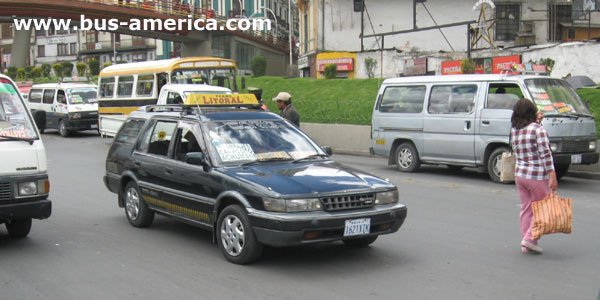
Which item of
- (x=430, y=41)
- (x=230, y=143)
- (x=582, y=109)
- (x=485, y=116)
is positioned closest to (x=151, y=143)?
(x=230, y=143)

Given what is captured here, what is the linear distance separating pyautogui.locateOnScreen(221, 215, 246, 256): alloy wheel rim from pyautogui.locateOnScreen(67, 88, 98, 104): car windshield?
23146 millimetres

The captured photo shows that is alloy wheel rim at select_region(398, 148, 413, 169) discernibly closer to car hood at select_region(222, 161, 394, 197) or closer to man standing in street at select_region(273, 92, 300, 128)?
man standing in street at select_region(273, 92, 300, 128)

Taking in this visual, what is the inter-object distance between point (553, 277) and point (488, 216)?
3275mm

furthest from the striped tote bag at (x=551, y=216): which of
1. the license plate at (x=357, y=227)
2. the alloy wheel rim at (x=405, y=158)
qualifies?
the alloy wheel rim at (x=405, y=158)

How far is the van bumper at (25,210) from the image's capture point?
739 centimetres

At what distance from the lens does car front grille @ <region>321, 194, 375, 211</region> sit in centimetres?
666

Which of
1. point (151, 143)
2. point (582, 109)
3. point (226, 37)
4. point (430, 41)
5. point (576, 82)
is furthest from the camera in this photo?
point (226, 37)

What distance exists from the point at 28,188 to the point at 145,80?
1629cm

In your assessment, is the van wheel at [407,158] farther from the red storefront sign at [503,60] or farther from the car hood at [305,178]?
the red storefront sign at [503,60]

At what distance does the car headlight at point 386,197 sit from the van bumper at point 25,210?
3.58 m

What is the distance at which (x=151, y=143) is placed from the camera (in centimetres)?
888

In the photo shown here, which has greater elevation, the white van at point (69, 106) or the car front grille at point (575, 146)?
the white van at point (69, 106)

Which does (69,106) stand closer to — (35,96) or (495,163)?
(35,96)

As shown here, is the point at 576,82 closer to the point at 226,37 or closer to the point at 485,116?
the point at 485,116
